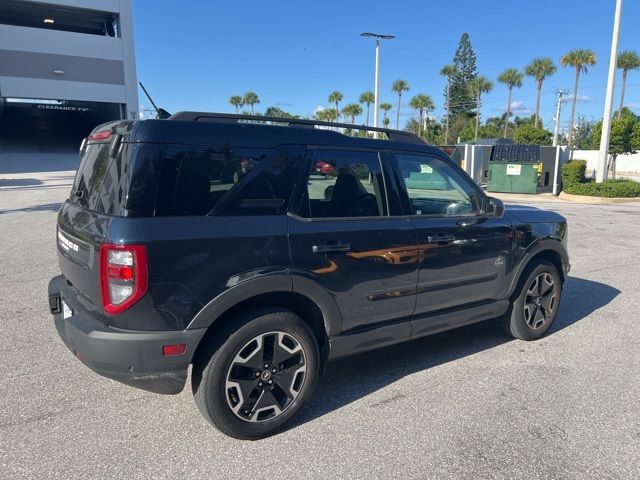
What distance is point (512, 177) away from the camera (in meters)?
21.2

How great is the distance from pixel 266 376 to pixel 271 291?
1.76 ft

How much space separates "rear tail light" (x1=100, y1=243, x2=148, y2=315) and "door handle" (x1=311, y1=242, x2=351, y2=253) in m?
0.99

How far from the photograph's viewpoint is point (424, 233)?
3.51m

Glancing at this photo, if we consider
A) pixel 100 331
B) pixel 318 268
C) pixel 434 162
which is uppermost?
pixel 434 162

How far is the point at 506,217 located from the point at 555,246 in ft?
2.29

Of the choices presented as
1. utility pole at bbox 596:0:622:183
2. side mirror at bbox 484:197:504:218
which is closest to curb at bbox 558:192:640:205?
utility pole at bbox 596:0:622:183

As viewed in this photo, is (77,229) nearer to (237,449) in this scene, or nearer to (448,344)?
(237,449)

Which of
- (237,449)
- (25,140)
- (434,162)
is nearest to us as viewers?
(237,449)

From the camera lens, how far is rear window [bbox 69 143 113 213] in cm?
289

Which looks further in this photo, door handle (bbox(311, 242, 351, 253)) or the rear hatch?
door handle (bbox(311, 242, 351, 253))

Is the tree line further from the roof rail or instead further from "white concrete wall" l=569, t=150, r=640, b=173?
the roof rail

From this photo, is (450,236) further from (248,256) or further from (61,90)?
(61,90)

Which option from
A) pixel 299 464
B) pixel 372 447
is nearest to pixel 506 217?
pixel 372 447

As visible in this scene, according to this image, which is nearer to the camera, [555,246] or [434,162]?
[434,162]
